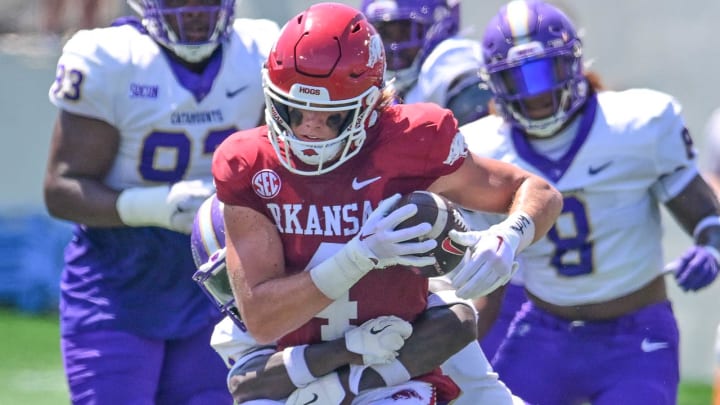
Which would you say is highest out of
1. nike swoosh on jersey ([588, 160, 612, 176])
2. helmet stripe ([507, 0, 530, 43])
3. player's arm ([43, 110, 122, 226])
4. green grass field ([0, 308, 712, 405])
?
helmet stripe ([507, 0, 530, 43])

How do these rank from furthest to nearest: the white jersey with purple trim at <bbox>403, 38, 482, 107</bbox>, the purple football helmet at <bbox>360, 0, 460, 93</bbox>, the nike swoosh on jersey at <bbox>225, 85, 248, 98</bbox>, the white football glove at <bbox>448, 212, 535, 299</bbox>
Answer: the purple football helmet at <bbox>360, 0, 460, 93</bbox>
the white jersey with purple trim at <bbox>403, 38, 482, 107</bbox>
the nike swoosh on jersey at <bbox>225, 85, 248, 98</bbox>
the white football glove at <bbox>448, 212, 535, 299</bbox>

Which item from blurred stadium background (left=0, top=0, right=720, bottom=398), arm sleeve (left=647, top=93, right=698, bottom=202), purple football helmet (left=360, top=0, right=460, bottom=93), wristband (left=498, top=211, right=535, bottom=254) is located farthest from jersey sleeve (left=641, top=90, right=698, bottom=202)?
blurred stadium background (left=0, top=0, right=720, bottom=398)

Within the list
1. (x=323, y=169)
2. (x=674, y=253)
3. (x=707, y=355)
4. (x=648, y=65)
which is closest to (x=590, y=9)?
(x=648, y=65)

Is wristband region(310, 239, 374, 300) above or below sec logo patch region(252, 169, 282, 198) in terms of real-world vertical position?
below

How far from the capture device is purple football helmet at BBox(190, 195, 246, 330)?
11.3ft

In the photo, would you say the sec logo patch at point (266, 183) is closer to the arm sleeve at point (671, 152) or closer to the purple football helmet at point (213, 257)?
the purple football helmet at point (213, 257)

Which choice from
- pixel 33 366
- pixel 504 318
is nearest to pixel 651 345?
pixel 504 318

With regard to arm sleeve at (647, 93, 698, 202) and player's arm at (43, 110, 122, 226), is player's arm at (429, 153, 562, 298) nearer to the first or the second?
arm sleeve at (647, 93, 698, 202)

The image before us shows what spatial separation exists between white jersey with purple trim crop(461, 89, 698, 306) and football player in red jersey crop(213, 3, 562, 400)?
111 centimetres

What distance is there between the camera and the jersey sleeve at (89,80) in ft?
14.2

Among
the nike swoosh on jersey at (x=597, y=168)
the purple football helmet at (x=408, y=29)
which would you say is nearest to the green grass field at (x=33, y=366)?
the purple football helmet at (x=408, y=29)

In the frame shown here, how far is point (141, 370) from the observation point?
167 inches

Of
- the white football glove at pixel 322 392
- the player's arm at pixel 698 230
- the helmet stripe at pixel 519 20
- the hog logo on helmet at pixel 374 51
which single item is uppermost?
the hog logo on helmet at pixel 374 51

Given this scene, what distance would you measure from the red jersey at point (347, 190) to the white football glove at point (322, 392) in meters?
0.11
